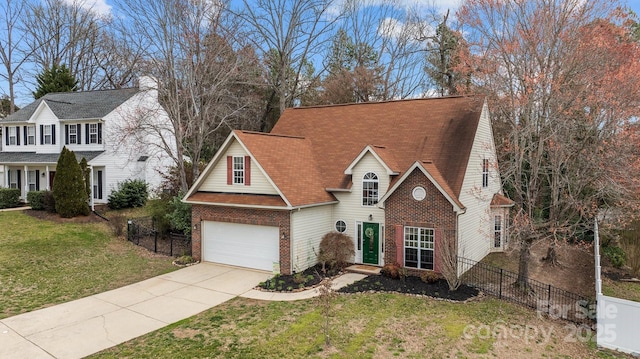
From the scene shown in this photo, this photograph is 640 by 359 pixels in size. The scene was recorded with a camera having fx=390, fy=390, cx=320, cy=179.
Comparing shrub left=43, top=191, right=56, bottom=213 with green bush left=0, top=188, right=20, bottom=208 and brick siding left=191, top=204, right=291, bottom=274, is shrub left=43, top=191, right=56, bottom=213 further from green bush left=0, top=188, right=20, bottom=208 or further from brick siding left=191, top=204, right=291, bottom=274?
brick siding left=191, top=204, right=291, bottom=274

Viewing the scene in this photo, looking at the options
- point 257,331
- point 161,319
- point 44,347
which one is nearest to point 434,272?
point 257,331

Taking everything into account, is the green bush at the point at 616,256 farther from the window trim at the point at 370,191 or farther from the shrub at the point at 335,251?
the shrub at the point at 335,251

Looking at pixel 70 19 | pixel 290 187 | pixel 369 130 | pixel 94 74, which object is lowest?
pixel 290 187

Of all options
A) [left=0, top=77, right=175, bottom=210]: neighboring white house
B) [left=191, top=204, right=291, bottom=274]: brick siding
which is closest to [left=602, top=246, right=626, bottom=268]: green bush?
[left=191, top=204, right=291, bottom=274]: brick siding

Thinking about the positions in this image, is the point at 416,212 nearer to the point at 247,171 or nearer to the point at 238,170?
the point at 247,171

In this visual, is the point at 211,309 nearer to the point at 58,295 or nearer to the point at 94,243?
the point at 58,295

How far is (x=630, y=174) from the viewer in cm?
1482

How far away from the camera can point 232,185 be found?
1747 cm

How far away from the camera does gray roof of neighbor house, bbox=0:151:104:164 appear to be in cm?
2790

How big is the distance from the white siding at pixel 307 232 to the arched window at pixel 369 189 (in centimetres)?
174

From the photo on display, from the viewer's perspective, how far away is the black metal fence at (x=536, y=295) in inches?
481

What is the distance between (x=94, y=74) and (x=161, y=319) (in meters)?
45.5

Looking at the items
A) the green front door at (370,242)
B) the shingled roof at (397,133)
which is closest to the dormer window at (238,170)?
the shingled roof at (397,133)

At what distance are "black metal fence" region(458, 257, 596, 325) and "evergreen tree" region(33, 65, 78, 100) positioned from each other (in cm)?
4286
